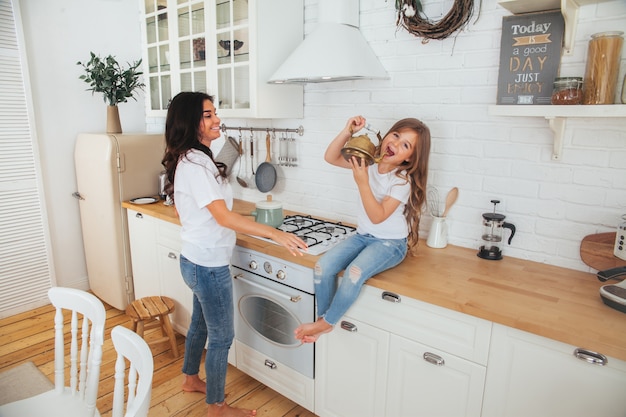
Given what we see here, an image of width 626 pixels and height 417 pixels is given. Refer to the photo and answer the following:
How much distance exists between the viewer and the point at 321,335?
1820mm

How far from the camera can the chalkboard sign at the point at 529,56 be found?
1.55 m

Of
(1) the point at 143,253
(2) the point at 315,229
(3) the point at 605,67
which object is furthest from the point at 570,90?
(1) the point at 143,253

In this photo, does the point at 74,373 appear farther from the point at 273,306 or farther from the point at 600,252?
the point at 600,252

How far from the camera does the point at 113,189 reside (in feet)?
9.15

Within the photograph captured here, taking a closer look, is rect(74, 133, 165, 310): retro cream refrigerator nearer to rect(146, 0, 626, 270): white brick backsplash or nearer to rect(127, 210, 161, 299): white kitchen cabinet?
rect(127, 210, 161, 299): white kitchen cabinet

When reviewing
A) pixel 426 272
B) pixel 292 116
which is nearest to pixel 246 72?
pixel 292 116

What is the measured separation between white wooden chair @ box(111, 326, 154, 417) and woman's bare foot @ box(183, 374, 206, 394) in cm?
110

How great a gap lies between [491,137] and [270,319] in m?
1.28

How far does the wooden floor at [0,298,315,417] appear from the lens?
2.10 metres

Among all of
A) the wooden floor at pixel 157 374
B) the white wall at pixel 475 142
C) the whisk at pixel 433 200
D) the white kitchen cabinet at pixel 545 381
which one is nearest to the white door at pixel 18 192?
the wooden floor at pixel 157 374

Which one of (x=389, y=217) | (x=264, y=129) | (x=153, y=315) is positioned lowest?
(x=153, y=315)

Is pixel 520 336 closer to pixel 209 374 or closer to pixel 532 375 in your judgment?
pixel 532 375

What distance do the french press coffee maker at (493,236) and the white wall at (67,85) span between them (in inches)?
112

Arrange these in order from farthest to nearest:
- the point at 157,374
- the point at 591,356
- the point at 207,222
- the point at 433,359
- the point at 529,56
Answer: the point at 157,374, the point at 207,222, the point at 529,56, the point at 433,359, the point at 591,356
